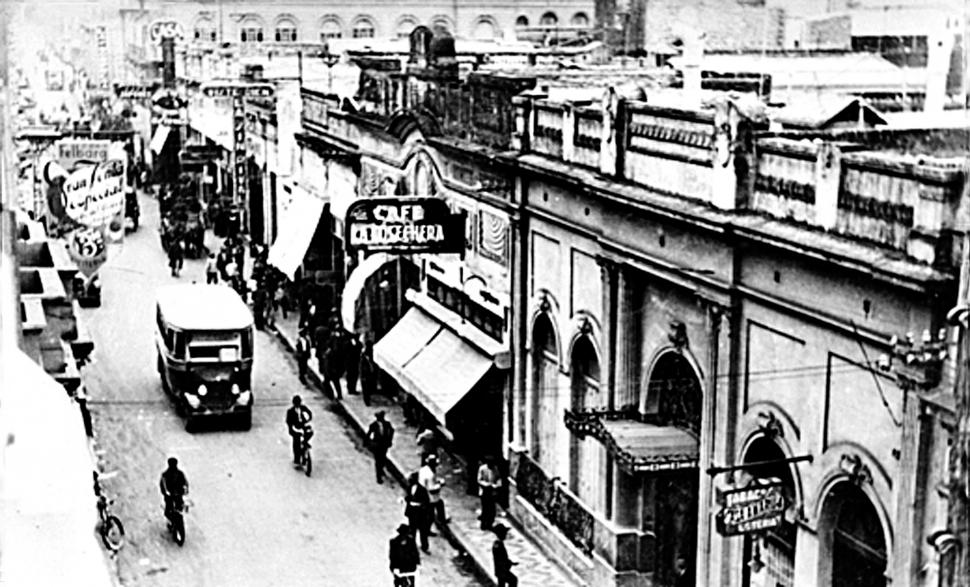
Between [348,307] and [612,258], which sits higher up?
[612,258]

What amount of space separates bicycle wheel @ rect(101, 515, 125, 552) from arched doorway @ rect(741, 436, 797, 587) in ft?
24.8

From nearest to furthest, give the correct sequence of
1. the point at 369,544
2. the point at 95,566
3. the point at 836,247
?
the point at 95,566 < the point at 836,247 < the point at 369,544

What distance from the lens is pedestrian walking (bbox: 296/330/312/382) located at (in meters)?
29.5

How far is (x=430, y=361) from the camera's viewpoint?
960 inches

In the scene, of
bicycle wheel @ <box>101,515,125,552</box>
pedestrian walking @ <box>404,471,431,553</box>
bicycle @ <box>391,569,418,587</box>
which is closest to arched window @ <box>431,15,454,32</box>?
pedestrian walking @ <box>404,471,431,553</box>

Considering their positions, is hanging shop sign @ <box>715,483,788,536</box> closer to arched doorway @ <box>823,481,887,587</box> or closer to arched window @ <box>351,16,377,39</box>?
arched doorway @ <box>823,481,887,587</box>

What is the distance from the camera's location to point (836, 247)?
44.2 feet

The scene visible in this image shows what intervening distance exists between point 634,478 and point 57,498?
1204 centimetres

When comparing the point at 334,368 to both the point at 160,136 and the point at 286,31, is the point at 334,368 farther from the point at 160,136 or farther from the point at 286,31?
the point at 160,136

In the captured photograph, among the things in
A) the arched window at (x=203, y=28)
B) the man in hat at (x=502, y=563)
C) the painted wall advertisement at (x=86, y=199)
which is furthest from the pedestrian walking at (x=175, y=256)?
the painted wall advertisement at (x=86, y=199)

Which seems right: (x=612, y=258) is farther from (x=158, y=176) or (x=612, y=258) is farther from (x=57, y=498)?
(x=158, y=176)

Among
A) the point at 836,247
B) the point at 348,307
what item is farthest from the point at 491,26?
the point at 836,247

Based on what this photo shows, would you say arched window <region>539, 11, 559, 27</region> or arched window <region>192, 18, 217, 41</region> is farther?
arched window <region>539, 11, 559, 27</region>

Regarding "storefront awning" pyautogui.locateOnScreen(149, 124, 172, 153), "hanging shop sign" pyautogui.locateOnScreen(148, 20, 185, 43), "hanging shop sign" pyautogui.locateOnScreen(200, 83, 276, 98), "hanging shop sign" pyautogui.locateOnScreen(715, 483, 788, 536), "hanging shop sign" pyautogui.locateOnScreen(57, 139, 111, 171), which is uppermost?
"hanging shop sign" pyautogui.locateOnScreen(148, 20, 185, 43)
